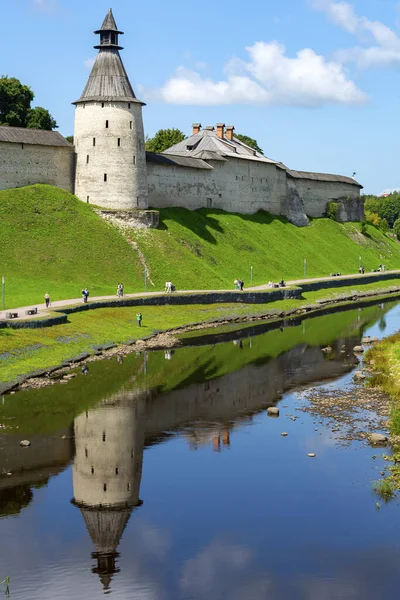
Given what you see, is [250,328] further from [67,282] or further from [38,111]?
[38,111]

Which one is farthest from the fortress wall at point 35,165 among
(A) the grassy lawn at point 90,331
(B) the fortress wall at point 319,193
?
(B) the fortress wall at point 319,193

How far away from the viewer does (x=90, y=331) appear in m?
46.1

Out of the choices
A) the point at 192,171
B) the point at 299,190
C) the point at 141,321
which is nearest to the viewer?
the point at 141,321

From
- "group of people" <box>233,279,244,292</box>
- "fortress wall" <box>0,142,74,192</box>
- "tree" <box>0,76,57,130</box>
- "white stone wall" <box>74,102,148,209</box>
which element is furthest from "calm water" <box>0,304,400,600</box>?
"tree" <box>0,76,57,130</box>

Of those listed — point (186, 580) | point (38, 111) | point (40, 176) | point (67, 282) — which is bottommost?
point (186, 580)

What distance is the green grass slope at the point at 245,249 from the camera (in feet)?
214

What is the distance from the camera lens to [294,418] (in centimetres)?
3203

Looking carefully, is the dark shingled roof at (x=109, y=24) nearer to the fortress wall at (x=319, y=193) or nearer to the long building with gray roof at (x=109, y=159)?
the long building with gray roof at (x=109, y=159)

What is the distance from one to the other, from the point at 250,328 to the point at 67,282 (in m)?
11.9

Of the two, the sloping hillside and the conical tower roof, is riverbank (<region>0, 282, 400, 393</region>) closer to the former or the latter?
the sloping hillside

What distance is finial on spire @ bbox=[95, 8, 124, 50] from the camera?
220 ft

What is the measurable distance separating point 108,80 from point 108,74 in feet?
1.44

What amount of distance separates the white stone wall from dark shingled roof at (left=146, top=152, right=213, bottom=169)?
5.13 m

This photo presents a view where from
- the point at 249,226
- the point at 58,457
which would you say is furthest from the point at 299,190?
the point at 58,457
